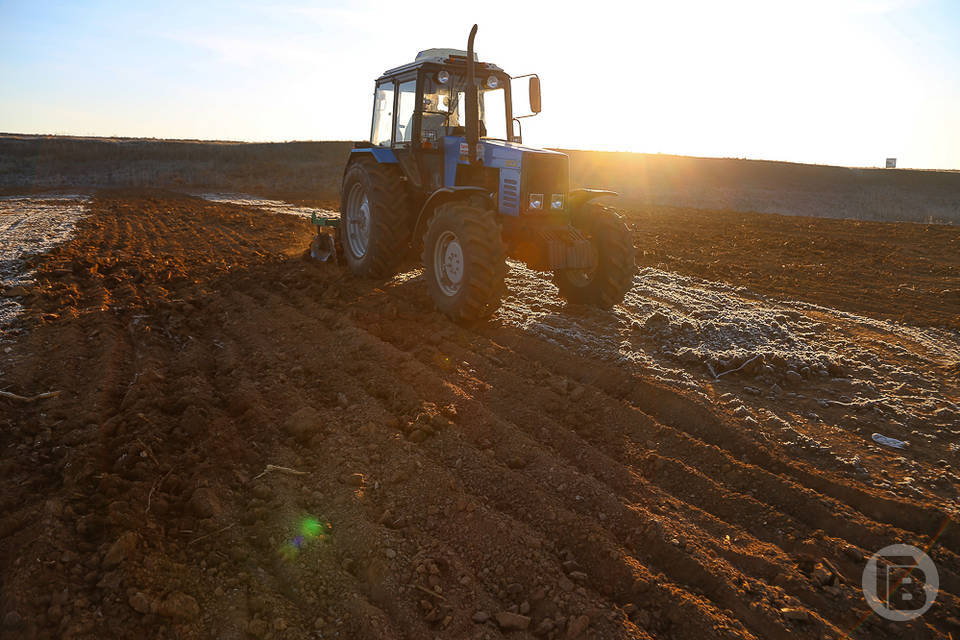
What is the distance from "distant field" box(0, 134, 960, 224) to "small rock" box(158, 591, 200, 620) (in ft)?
77.6

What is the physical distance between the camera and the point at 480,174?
6996 mm

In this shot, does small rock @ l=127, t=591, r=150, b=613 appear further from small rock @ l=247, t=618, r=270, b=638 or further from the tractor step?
the tractor step

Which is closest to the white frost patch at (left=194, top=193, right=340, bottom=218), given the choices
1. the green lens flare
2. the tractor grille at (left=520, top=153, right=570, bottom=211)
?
the tractor grille at (left=520, top=153, right=570, bottom=211)

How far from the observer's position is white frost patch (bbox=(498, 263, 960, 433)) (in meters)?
5.16

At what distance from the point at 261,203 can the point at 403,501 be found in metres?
19.9

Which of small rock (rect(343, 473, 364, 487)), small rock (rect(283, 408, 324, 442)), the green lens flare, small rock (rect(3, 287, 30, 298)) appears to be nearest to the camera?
the green lens flare

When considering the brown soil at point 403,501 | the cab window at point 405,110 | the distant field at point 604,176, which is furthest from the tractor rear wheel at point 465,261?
the distant field at point 604,176

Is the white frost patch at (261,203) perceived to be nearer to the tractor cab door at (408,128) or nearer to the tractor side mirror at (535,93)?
the tractor cab door at (408,128)

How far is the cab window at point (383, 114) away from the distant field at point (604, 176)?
55.6ft

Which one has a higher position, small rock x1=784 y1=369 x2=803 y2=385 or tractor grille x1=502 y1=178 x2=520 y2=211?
tractor grille x1=502 y1=178 x2=520 y2=211

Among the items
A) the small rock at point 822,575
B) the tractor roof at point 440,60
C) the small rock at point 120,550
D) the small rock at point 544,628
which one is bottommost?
the small rock at point 544,628

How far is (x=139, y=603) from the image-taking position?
2.51 metres

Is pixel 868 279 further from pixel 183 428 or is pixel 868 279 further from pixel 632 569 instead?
pixel 183 428

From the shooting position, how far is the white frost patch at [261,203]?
18.3 m
